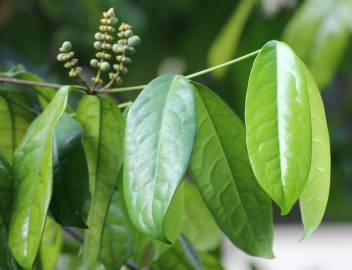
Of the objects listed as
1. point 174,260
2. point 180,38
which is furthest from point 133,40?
point 180,38

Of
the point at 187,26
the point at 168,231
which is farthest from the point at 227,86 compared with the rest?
the point at 168,231

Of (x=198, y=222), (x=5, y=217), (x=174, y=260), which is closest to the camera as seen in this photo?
(x=5, y=217)

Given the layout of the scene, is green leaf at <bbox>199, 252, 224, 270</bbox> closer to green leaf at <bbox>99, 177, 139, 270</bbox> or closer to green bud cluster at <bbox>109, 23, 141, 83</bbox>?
green leaf at <bbox>99, 177, 139, 270</bbox>

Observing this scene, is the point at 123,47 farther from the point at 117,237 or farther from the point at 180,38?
the point at 180,38

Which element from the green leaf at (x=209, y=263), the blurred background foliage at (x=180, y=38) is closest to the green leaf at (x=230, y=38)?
the blurred background foliage at (x=180, y=38)

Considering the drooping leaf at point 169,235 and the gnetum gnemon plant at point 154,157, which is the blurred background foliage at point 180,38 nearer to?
the drooping leaf at point 169,235

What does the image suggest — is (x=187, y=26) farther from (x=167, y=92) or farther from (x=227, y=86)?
(x=167, y=92)

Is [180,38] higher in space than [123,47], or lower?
lower
